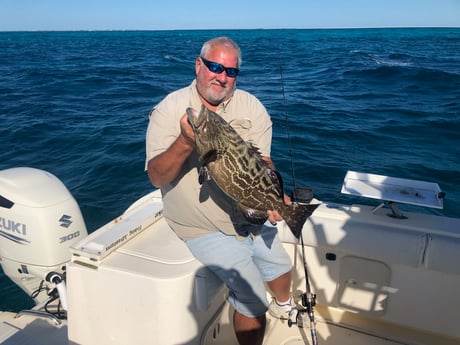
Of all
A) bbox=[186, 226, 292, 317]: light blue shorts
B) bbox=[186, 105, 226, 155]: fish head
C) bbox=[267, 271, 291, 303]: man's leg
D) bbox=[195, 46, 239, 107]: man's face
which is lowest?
bbox=[267, 271, 291, 303]: man's leg

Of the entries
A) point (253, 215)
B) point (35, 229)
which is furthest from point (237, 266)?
point (35, 229)

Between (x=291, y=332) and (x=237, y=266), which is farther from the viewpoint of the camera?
(x=291, y=332)

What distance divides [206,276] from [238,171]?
962 millimetres

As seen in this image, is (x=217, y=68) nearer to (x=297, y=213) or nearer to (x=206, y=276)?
(x=297, y=213)

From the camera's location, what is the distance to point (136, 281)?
3.04 meters

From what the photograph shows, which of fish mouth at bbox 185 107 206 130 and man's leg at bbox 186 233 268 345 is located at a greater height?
fish mouth at bbox 185 107 206 130

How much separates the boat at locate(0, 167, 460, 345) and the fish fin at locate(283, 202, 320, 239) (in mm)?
601

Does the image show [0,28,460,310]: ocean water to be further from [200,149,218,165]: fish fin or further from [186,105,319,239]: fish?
[200,149,218,165]: fish fin

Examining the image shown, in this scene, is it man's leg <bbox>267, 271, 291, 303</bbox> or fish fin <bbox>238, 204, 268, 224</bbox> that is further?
man's leg <bbox>267, 271, 291, 303</bbox>

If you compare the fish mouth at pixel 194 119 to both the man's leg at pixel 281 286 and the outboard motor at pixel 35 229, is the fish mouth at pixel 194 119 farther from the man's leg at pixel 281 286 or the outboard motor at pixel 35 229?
the outboard motor at pixel 35 229

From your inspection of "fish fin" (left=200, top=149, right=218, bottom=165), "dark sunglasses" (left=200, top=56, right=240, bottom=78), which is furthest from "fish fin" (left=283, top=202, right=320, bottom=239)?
"dark sunglasses" (left=200, top=56, right=240, bottom=78)

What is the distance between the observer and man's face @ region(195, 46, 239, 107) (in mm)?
3180

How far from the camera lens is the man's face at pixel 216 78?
3.18 meters

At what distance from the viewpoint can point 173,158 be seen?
286cm
